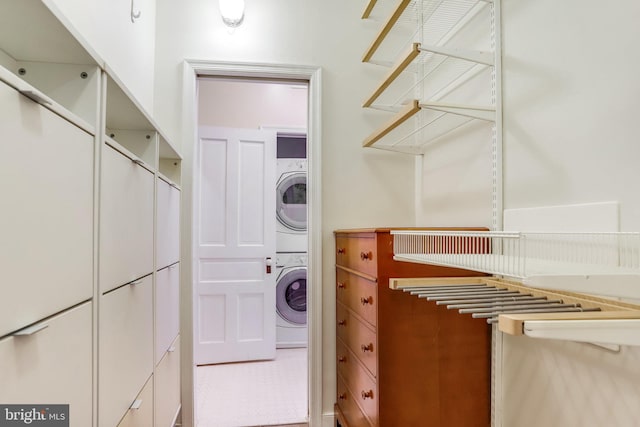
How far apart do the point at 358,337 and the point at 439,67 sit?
1515 millimetres

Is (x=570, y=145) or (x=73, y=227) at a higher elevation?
(x=570, y=145)

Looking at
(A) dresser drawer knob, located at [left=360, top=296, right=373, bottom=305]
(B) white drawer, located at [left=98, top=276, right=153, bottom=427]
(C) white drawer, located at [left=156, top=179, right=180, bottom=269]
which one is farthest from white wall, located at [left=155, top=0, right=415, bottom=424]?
(B) white drawer, located at [left=98, top=276, right=153, bottom=427]

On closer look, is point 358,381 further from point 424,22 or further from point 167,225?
point 424,22

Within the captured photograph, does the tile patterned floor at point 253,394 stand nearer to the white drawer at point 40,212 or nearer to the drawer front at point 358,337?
the drawer front at point 358,337

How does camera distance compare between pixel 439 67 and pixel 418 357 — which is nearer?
pixel 418 357

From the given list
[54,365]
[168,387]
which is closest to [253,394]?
[168,387]

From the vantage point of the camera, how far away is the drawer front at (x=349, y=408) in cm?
161

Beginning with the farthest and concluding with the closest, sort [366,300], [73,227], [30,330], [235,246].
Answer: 1. [235,246]
2. [366,300]
3. [73,227]
4. [30,330]

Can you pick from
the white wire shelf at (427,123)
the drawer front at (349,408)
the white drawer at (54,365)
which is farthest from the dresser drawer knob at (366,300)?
the white drawer at (54,365)

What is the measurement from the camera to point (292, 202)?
3.50 meters

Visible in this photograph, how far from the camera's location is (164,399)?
1.62m

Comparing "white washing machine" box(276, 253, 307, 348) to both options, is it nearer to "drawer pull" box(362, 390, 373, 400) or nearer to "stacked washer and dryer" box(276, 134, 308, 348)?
"stacked washer and dryer" box(276, 134, 308, 348)

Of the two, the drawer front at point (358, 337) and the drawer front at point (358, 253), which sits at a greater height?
the drawer front at point (358, 253)

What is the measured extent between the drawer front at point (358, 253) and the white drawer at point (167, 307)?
3.00 feet
